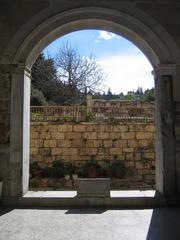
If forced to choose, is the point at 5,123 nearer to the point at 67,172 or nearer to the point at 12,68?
the point at 12,68

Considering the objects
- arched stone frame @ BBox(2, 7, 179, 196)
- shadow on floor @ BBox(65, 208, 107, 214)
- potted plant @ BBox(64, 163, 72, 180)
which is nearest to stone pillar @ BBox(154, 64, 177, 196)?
arched stone frame @ BBox(2, 7, 179, 196)

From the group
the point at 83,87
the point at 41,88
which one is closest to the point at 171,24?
the point at 83,87

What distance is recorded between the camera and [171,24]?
4676mm

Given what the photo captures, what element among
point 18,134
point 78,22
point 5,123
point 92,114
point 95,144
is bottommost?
point 95,144

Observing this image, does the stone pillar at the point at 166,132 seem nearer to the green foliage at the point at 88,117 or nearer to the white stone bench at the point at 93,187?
the white stone bench at the point at 93,187

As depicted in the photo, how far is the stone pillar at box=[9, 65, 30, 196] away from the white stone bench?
33.3 inches

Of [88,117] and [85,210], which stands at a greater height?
[88,117]

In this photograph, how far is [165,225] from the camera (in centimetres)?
338

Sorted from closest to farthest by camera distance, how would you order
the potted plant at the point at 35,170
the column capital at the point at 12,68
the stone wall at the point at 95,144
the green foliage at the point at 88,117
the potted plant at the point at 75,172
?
1. the column capital at the point at 12,68
2. the potted plant at the point at 75,172
3. the potted plant at the point at 35,170
4. the stone wall at the point at 95,144
5. the green foliage at the point at 88,117

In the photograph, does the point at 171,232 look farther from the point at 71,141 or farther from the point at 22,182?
the point at 71,141

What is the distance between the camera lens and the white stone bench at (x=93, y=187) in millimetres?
4507

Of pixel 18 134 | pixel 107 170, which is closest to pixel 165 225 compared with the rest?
pixel 18 134

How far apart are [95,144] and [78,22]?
5.89 metres

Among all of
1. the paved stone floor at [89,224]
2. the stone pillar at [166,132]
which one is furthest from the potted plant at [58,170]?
the paved stone floor at [89,224]
